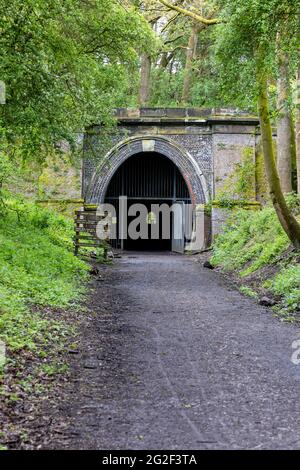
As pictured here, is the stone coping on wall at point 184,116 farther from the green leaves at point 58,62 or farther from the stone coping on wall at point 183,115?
the green leaves at point 58,62

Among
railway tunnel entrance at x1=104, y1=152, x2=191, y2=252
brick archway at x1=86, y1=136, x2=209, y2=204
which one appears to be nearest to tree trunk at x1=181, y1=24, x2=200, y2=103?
railway tunnel entrance at x1=104, y1=152, x2=191, y2=252

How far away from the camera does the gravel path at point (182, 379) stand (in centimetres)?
370

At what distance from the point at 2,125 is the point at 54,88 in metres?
1.16

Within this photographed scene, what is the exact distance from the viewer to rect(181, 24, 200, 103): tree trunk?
82.9 ft

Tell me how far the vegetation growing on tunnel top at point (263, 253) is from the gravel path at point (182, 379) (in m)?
0.94

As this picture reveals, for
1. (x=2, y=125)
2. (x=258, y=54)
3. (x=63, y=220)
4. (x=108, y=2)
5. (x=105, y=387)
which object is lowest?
(x=105, y=387)

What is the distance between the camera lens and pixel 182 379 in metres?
5.01

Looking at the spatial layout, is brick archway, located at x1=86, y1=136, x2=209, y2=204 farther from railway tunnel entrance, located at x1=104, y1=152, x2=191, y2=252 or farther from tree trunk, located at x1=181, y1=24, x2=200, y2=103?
tree trunk, located at x1=181, y1=24, x2=200, y2=103

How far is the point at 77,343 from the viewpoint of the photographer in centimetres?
620

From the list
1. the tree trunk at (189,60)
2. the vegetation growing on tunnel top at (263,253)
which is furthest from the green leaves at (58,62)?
the tree trunk at (189,60)

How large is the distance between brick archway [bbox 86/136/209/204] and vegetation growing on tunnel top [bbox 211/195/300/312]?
1860 mm
